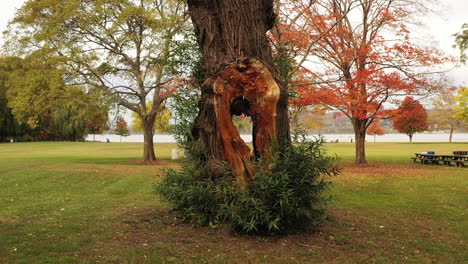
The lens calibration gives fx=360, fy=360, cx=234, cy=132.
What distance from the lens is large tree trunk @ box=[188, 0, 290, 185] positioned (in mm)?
6375

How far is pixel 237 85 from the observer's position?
6.47m

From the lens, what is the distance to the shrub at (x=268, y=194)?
5.65 metres

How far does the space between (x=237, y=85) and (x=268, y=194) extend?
2.05 m

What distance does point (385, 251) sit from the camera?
5.52 m

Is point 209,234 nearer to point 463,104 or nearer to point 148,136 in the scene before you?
point 148,136

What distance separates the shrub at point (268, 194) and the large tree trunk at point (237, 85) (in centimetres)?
35

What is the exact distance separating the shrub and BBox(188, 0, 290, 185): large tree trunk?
1.16 ft

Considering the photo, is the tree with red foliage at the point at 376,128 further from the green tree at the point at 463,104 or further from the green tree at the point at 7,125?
the green tree at the point at 7,125

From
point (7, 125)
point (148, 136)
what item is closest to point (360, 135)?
point (148, 136)

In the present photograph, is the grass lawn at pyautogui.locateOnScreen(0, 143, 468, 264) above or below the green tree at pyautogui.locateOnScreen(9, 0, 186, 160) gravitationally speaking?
below

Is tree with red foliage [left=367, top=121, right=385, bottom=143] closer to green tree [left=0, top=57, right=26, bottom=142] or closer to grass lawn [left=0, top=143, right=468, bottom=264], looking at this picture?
grass lawn [left=0, top=143, right=468, bottom=264]

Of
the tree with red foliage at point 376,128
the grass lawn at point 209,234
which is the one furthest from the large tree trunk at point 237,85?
the tree with red foliage at point 376,128

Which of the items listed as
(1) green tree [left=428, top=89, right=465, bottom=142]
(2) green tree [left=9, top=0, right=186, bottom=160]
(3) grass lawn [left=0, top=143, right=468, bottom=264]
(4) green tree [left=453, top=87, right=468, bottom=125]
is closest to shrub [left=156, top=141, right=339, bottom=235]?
(3) grass lawn [left=0, top=143, right=468, bottom=264]

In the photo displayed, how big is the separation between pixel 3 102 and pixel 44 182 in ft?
167
